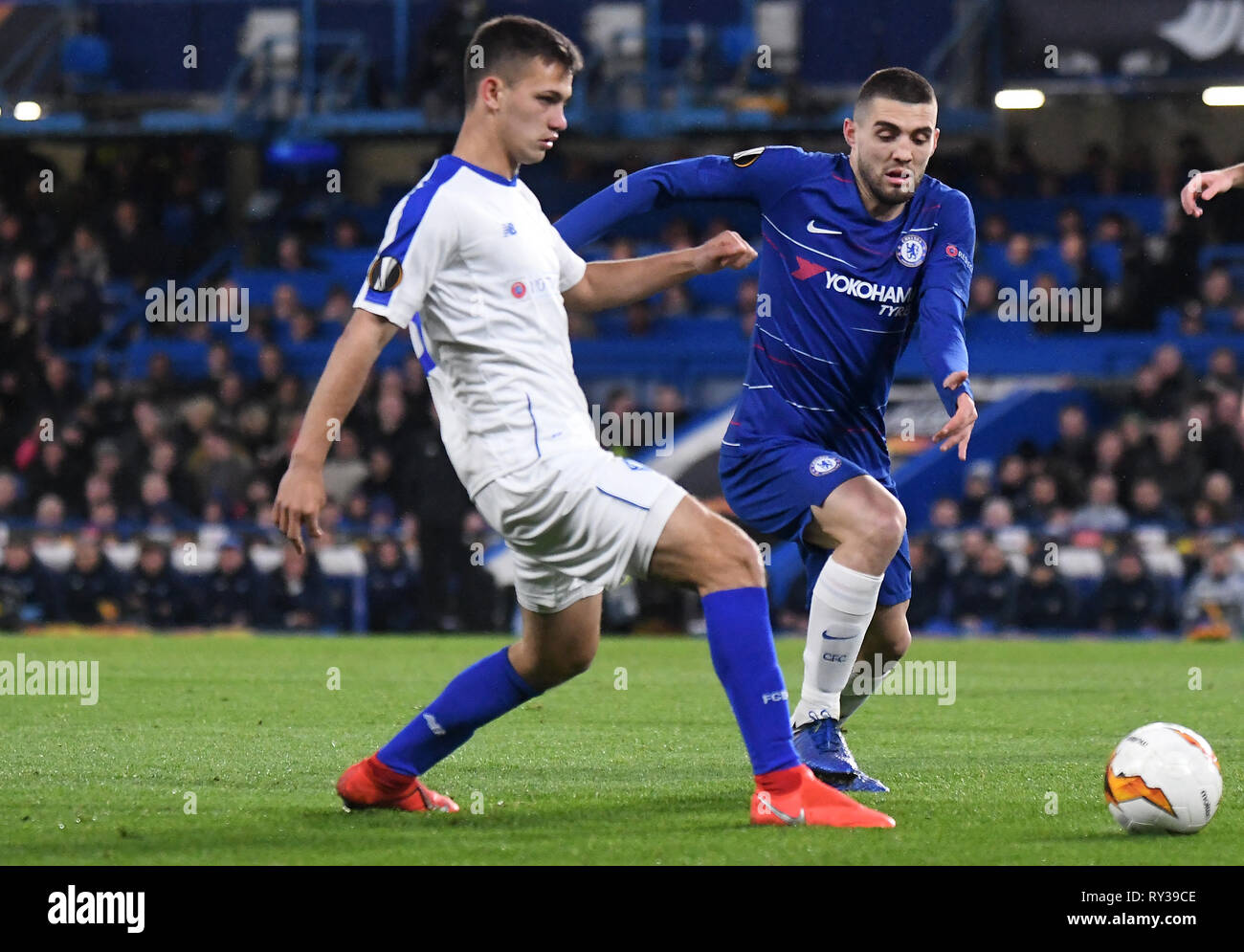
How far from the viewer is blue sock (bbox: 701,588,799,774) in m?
4.86

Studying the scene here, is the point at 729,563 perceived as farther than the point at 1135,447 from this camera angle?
No

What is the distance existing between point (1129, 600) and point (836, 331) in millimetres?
9552

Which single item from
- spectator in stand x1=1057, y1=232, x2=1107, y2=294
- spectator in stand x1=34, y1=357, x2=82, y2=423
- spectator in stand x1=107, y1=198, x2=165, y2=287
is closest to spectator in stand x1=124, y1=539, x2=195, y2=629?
spectator in stand x1=34, y1=357, x2=82, y2=423

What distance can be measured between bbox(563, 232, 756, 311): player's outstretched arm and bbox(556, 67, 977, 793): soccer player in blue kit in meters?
0.36

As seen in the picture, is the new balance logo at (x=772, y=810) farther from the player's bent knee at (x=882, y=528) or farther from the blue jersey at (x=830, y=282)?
the blue jersey at (x=830, y=282)

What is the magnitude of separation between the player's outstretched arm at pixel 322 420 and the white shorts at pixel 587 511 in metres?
0.47

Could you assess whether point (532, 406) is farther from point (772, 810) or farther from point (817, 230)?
point (817, 230)

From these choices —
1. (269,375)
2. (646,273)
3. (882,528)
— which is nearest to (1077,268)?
(269,375)

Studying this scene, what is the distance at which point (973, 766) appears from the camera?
658 centimetres

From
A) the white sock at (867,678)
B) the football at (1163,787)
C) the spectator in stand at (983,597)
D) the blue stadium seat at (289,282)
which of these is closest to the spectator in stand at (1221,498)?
the spectator in stand at (983,597)

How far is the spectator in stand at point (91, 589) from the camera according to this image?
1565 cm

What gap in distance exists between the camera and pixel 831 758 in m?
5.86

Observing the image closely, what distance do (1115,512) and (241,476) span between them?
7.52 meters
